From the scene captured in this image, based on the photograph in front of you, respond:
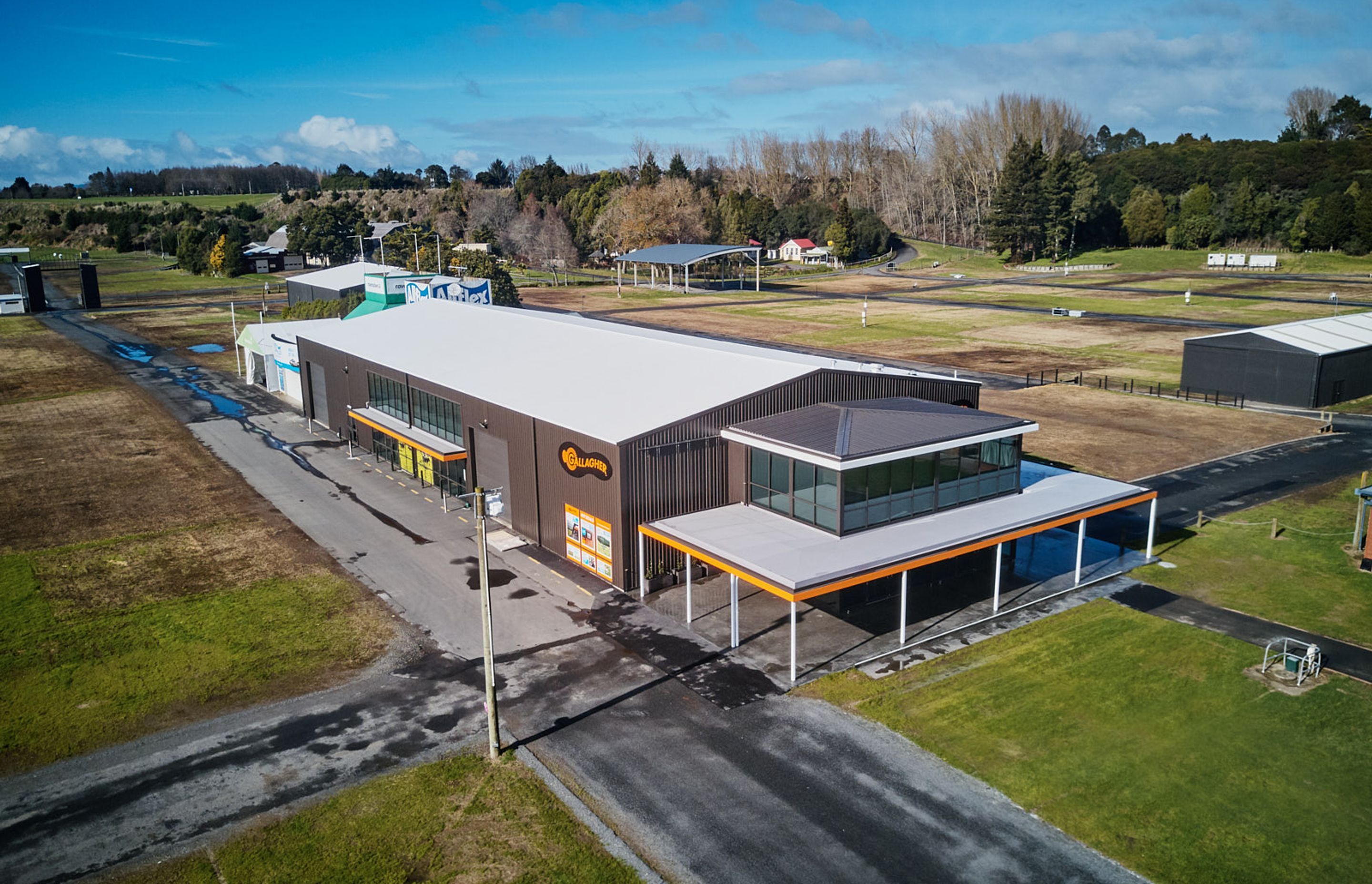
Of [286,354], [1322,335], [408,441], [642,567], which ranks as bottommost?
[642,567]

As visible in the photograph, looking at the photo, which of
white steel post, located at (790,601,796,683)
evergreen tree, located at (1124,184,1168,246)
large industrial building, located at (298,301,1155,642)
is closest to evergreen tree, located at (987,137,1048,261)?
evergreen tree, located at (1124,184,1168,246)

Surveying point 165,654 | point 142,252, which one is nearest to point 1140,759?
point 165,654

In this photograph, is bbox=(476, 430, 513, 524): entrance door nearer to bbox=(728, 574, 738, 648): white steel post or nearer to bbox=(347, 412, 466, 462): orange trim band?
bbox=(347, 412, 466, 462): orange trim band

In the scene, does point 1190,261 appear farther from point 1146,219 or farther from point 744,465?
point 744,465

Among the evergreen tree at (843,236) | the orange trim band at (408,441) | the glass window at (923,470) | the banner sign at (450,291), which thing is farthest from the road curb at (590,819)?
the evergreen tree at (843,236)

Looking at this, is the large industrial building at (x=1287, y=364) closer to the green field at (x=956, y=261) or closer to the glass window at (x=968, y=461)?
the glass window at (x=968, y=461)

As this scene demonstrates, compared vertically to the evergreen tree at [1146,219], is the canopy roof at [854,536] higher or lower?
lower

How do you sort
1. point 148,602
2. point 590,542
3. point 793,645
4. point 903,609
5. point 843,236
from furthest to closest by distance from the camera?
point 843,236 < point 590,542 < point 148,602 < point 903,609 < point 793,645

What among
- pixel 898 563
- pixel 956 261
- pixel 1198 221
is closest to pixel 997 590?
pixel 898 563
